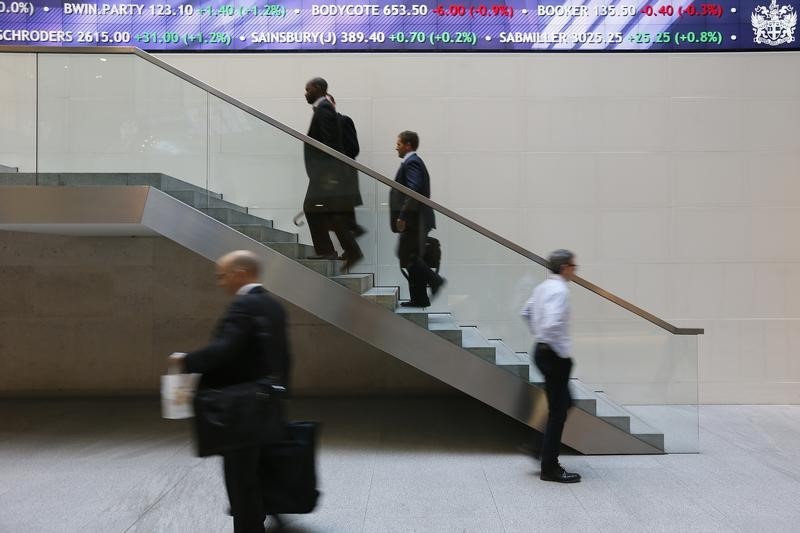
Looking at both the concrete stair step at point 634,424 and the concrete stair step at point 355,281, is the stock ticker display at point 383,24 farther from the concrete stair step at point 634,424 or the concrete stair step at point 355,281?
the concrete stair step at point 634,424

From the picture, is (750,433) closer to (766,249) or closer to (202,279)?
(766,249)

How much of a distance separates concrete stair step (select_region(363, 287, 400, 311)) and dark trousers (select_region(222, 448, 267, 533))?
2395 millimetres

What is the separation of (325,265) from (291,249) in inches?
12.5

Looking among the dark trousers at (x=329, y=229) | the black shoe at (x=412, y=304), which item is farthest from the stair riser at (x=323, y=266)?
the black shoe at (x=412, y=304)

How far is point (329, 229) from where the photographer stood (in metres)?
5.93

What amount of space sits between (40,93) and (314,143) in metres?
2.50

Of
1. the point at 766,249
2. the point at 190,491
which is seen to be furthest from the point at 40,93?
the point at 766,249

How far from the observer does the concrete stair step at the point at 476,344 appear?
570 centimetres

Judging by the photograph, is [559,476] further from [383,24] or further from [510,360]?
[383,24]

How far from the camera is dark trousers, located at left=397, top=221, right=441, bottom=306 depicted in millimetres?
5820

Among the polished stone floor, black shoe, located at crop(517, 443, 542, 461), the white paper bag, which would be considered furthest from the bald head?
black shoe, located at crop(517, 443, 542, 461)

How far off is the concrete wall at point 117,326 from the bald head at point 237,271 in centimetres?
458

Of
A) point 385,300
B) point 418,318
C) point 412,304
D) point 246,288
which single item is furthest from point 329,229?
point 246,288

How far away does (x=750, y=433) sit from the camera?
646 centimetres
